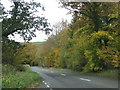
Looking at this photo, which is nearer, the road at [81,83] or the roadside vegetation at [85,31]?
the road at [81,83]

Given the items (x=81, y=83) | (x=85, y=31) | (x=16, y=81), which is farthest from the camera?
(x=85, y=31)

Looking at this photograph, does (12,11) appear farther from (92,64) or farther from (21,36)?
(92,64)

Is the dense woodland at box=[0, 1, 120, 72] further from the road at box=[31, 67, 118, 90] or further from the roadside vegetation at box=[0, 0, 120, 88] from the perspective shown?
the road at box=[31, 67, 118, 90]

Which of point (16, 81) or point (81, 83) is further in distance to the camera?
point (81, 83)

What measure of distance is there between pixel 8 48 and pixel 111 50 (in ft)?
35.0

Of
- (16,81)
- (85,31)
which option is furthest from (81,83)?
(85,31)

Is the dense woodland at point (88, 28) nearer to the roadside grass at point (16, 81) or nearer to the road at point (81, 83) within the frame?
the road at point (81, 83)

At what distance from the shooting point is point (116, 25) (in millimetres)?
18312

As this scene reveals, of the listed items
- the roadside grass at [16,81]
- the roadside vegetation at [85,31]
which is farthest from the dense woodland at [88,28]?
the roadside grass at [16,81]

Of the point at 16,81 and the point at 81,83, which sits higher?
the point at 16,81

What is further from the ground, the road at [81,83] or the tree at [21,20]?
the tree at [21,20]

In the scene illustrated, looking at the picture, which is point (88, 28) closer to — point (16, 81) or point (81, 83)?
point (81, 83)

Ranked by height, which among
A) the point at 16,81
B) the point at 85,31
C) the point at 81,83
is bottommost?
the point at 81,83

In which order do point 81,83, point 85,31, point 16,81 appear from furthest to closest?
point 85,31, point 81,83, point 16,81
